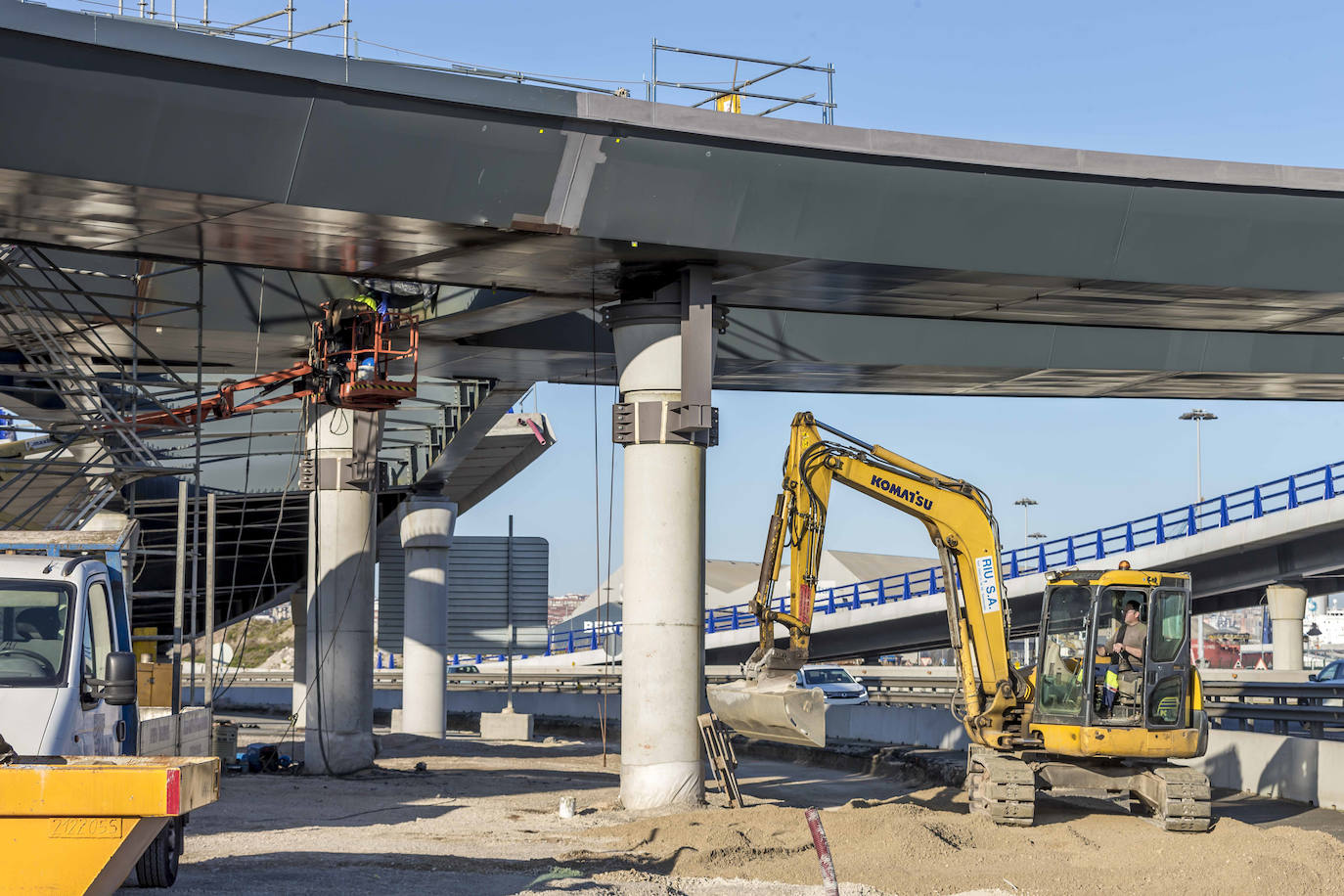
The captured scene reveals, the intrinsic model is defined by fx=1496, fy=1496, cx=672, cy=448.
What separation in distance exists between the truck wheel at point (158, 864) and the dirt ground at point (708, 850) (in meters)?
0.21

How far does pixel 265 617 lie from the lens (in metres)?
178

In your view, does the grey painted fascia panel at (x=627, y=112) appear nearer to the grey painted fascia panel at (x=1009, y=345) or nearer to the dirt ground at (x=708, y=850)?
the grey painted fascia panel at (x=1009, y=345)

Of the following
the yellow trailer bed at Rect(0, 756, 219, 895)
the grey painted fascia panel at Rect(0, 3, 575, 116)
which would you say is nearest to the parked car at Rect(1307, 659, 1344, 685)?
the grey painted fascia panel at Rect(0, 3, 575, 116)

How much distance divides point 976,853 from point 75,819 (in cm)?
1021

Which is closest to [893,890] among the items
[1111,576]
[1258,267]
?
[1111,576]

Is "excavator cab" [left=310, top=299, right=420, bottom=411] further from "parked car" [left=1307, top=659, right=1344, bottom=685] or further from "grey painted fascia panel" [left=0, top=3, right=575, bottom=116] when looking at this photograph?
"parked car" [left=1307, top=659, right=1344, bottom=685]

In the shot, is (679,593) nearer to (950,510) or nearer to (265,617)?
(950,510)

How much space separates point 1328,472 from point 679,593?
25.0 meters

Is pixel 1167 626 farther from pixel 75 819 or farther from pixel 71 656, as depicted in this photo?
pixel 75 819

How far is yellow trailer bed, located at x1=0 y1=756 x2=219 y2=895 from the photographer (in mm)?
7746

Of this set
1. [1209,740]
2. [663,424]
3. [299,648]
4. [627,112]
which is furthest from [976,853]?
[299,648]

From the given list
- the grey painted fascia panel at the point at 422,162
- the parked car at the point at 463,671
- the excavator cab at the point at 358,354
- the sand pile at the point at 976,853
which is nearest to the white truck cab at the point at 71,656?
the sand pile at the point at 976,853

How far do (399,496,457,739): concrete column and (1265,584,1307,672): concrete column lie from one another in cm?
3015

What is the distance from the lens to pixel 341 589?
27.2 m
